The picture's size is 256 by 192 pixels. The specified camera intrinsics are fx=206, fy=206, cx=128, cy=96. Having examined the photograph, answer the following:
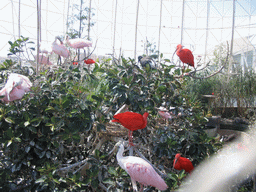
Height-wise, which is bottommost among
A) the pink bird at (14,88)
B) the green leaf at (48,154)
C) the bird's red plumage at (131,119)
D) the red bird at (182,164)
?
the red bird at (182,164)

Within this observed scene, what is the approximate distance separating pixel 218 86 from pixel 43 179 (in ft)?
19.6

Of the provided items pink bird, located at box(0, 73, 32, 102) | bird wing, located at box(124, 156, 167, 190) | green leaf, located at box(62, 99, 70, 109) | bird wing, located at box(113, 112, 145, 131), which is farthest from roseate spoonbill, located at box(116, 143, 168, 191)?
pink bird, located at box(0, 73, 32, 102)

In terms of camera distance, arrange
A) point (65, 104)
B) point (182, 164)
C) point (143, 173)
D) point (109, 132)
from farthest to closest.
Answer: point (109, 132) < point (182, 164) < point (65, 104) < point (143, 173)

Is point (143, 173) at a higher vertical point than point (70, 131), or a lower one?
lower

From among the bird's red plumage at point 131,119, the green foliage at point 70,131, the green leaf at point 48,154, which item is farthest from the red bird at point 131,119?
the green leaf at point 48,154

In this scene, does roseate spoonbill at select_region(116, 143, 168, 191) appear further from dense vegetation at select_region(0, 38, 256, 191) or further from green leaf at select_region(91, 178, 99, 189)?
green leaf at select_region(91, 178, 99, 189)

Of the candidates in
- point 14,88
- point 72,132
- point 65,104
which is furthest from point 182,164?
point 14,88

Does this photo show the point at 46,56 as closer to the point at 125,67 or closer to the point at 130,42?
the point at 125,67

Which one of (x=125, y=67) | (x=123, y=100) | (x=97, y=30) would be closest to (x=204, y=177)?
(x=123, y=100)

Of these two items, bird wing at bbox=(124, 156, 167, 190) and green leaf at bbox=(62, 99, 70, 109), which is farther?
green leaf at bbox=(62, 99, 70, 109)

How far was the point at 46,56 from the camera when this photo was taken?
2.05 m

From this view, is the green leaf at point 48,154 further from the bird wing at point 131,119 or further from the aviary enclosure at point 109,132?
the bird wing at point 131,119

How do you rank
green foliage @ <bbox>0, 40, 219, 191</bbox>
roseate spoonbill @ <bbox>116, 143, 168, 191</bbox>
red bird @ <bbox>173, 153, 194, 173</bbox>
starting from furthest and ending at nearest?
red bird @ <bbox>173, 153, 194, 173</bbox> < green foliage @ <bbox>0, 40, 219, 191</bbox> < roseate spoonbill @ <bbox>116, 143, 168, 191</bbox>

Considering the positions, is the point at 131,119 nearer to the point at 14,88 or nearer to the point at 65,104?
the point at 65,104
